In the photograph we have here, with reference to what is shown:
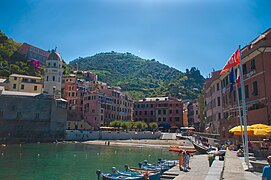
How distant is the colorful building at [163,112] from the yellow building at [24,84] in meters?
43.0

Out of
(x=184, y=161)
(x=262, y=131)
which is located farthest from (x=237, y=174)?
(x=184, y=161)

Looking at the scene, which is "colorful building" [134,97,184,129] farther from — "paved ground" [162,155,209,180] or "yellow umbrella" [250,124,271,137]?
"yellow umbrella" [250,124,271,137]

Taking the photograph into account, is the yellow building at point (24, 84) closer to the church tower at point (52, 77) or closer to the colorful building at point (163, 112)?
the church tower at point (52, 77)

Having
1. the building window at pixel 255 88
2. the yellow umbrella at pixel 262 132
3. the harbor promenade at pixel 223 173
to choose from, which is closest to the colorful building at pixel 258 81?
the building window at pixel 255 88

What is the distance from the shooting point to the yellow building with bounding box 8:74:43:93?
7606 centimetres

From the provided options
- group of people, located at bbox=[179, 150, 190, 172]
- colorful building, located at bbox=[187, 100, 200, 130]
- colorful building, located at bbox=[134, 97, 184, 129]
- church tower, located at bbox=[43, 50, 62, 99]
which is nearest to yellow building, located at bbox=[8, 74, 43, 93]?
church tower, located at bbox=[43, 50, 62, 99]

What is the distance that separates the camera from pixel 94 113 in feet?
269

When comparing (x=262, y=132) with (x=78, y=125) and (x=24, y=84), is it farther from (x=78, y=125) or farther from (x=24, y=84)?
(x=24, y=84)

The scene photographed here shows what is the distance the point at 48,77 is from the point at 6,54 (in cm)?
3675

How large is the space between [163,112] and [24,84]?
177 feet

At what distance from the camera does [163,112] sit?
3922 inches

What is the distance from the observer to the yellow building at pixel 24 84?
7606 centimetres

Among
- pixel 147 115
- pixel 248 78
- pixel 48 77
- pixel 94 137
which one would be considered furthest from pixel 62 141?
pixel 248 78

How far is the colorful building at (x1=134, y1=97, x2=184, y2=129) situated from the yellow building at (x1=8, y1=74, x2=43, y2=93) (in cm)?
4297
